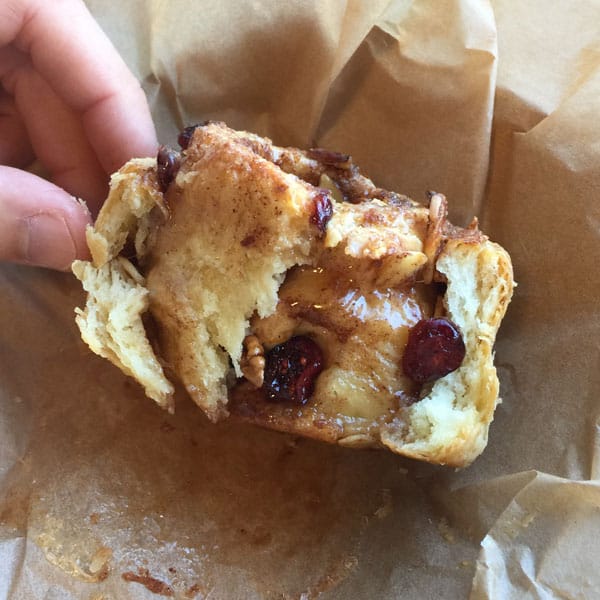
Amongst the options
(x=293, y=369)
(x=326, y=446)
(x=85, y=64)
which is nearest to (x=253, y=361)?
(x=293, y=369)

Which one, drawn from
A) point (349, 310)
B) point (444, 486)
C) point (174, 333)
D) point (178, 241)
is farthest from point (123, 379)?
point (444, 486)

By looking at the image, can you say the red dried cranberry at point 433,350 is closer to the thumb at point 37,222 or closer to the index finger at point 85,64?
the thumb at point 37,222

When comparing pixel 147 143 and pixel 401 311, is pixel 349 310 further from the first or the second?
pixel 147 143

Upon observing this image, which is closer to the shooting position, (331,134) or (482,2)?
(482,2)

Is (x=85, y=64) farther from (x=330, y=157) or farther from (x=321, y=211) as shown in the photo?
(x=321, y=211)

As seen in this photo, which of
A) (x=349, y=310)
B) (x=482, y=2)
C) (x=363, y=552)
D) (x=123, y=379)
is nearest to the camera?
(x=349, y=310)

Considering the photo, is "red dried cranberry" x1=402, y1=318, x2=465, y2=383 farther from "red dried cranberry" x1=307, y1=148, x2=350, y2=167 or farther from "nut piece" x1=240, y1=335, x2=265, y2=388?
"red dried cranberry" x1=307, y1=148, x2=350, y2=167
